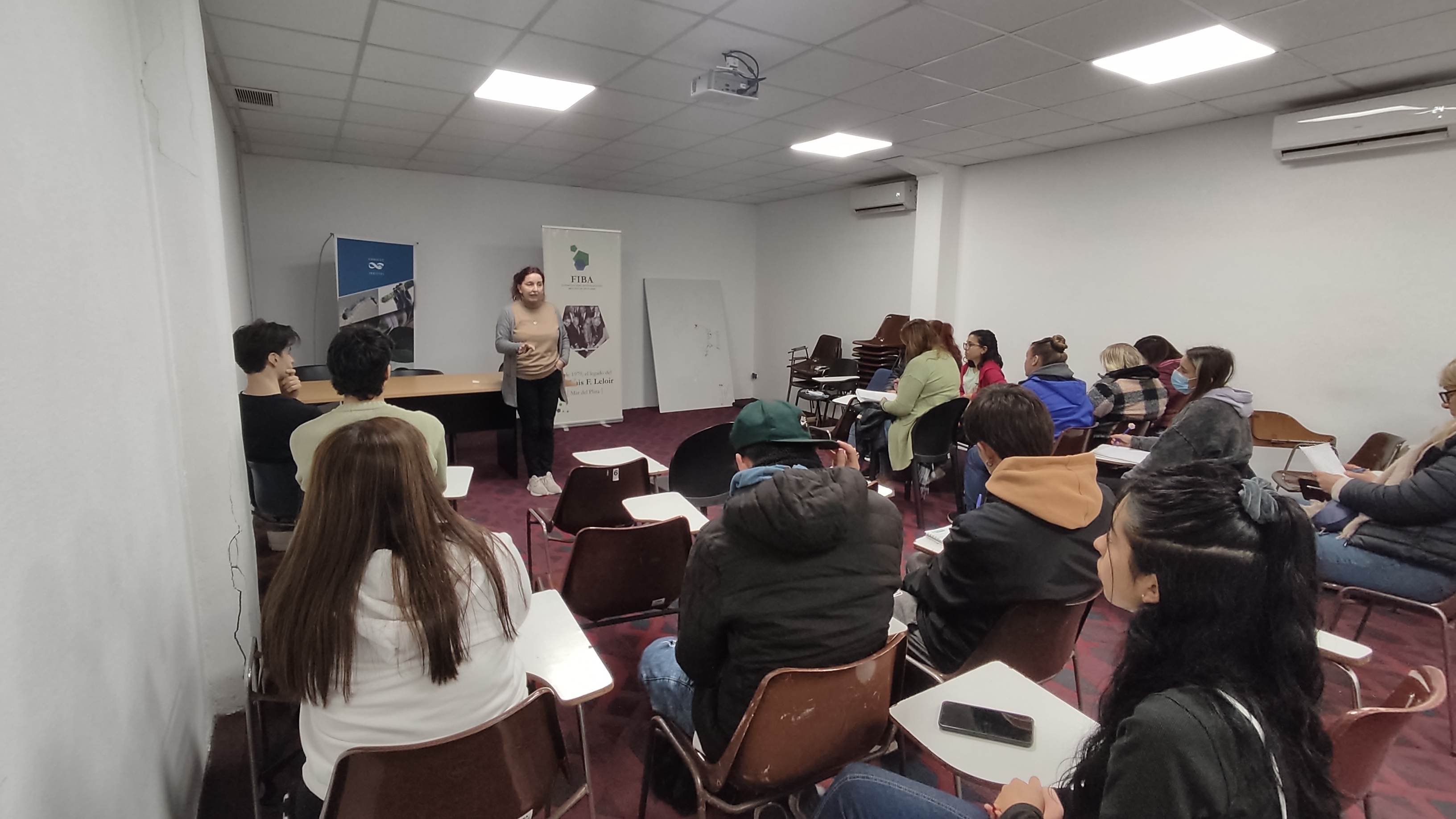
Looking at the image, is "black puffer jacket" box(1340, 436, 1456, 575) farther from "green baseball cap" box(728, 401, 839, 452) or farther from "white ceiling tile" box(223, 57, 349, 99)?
"white ceiling tile" box(223, 57, 349, 99)

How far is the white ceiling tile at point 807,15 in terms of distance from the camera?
2.51 m

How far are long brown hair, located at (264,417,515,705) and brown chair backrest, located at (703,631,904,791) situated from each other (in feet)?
1.69

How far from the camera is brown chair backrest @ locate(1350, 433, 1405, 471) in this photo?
350cm

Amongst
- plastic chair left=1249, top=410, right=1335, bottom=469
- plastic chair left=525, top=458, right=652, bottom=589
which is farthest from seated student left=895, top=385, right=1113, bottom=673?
plastic chair left=1249, top=410, right=1335, bottom=469

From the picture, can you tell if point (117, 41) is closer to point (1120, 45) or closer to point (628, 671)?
point (628, 671)

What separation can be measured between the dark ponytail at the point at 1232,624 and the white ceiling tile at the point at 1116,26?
2388mm

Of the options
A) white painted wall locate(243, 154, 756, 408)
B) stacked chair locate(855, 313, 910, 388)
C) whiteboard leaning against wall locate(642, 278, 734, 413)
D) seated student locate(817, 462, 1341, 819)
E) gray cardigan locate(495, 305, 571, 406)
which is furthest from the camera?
whiteboard leaning against wall locate(642, 278, 734, 413)

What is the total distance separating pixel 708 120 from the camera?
13.9ft

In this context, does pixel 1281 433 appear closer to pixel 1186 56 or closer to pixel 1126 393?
pixel 1126 393

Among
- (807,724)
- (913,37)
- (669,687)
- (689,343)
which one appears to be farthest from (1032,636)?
(689,343)

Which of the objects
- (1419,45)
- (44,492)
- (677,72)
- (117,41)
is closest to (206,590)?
(44,492)

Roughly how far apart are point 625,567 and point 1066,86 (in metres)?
3.37

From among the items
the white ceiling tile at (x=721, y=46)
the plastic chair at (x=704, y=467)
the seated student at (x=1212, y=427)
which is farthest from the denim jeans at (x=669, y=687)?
the white ceiling tile at (x=721, y=46)

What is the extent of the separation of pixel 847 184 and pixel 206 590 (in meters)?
6.30
